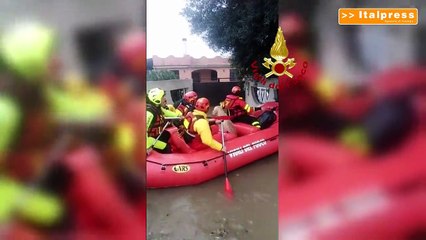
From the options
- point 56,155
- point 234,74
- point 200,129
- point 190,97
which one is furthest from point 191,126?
point 56,155

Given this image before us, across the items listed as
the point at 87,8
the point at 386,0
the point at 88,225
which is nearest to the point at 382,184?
the point at 386,0

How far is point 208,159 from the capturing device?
2305 mm

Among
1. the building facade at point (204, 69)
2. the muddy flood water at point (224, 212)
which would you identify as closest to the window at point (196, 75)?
the building facade at point (204, 69)

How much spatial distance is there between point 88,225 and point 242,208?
0.87m

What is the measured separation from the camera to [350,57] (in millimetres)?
2316

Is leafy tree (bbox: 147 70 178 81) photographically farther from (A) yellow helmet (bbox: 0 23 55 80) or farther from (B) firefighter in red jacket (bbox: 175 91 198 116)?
(A) yellow helmet (bbox: 0 23 55 80)

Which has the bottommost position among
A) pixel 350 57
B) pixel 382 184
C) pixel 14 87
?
pixel 382 184

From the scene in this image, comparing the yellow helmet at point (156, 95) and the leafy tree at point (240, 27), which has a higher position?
the leafy tree at point (240, 27)

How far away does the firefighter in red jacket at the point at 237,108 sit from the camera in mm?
2346

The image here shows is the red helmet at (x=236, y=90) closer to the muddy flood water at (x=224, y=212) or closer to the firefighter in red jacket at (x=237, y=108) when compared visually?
the firefighter in red jacket at (x=237, y=108)

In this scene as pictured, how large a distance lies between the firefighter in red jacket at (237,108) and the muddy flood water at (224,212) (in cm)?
24

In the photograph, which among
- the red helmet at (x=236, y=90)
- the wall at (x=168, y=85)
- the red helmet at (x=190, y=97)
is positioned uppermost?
the wall at (x=168, y=85)

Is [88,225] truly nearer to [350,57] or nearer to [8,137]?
[8,137]

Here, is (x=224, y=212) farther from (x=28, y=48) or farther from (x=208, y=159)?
(x=28, y=48)
